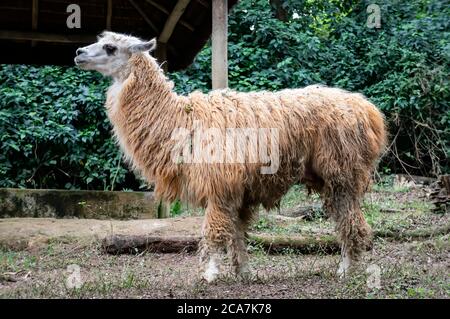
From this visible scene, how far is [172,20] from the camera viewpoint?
919 cm

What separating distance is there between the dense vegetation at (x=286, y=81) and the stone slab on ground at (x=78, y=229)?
9.21 ft

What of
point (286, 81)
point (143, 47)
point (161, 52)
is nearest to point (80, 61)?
point (143, 47)

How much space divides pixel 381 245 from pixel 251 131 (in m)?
2.70

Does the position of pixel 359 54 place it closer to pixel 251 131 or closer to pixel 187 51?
pixel 187 51

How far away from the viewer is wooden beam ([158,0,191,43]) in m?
8.86

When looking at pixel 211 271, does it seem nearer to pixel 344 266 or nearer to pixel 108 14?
pixel 344 266

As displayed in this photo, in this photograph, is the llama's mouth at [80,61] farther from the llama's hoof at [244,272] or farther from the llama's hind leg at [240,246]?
the llama's hoof at [244,272]

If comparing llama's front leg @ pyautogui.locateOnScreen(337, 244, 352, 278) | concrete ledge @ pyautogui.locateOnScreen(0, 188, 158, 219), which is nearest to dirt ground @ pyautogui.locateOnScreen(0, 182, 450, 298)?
llama's front leg @ pyautogui.locateOnScreen(337, 244, 352, 278)

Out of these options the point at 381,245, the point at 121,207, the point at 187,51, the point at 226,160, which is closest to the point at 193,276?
the point at 226,160

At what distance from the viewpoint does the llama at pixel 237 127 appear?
5.99 metres

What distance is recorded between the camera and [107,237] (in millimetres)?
7926

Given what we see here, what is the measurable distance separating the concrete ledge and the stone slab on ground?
94 centimetres

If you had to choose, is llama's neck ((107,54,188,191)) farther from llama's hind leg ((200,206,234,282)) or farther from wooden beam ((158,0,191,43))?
wooden beam ((158,0,191,43))
